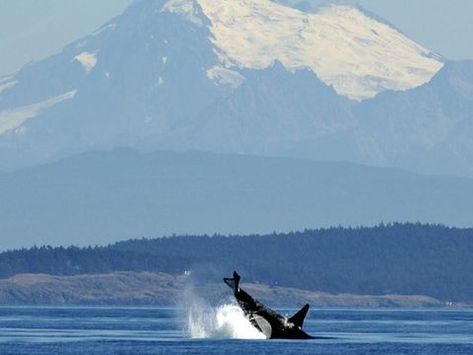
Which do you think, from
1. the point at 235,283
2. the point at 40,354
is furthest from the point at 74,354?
the point at 235,283

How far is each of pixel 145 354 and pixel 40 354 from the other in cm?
968

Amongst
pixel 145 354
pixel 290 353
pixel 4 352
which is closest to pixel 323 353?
pixel 290 353

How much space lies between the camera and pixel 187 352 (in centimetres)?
19800

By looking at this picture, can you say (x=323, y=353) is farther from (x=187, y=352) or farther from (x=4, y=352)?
(x=4, y=352)

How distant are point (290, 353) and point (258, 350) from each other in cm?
363

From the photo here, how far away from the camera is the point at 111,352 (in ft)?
655

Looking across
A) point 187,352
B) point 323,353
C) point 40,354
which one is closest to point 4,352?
point 40,354

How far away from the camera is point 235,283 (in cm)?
19988

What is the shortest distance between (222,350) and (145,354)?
25.4ft

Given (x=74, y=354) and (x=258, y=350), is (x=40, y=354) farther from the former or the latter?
(x=258, y=350)

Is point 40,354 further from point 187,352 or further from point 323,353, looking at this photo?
point 323,353

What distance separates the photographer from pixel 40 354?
196 meters

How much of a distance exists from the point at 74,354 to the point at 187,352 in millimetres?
10487

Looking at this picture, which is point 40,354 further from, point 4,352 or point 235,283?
point 235,283
